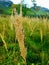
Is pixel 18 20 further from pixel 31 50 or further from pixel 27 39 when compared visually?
pixel 27 39

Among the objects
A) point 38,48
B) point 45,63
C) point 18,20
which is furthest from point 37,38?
point 18,20

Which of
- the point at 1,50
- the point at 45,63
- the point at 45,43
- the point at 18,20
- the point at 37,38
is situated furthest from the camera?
the point at 37,38

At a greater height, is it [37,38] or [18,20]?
[18,20]

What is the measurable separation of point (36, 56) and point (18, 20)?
1.86 m

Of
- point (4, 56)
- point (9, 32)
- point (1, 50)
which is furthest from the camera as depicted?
point (9, 32)

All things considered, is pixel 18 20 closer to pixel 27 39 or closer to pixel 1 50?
pixel 1 50

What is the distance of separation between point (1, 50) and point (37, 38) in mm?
862

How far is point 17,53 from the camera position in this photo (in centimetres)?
336

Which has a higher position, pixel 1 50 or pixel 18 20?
pixel 18 20

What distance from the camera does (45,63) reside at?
303cm

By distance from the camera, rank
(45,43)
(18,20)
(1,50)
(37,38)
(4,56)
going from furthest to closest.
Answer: (37,38), (45,43), (1,50), (4,56), (18,20)

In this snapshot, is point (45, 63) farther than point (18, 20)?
Yes

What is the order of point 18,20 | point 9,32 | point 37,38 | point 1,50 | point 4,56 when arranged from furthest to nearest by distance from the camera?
point 9,32
point 37,38
point 1,50
point 4,56
point 18,20

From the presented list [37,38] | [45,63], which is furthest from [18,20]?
[37,38]
